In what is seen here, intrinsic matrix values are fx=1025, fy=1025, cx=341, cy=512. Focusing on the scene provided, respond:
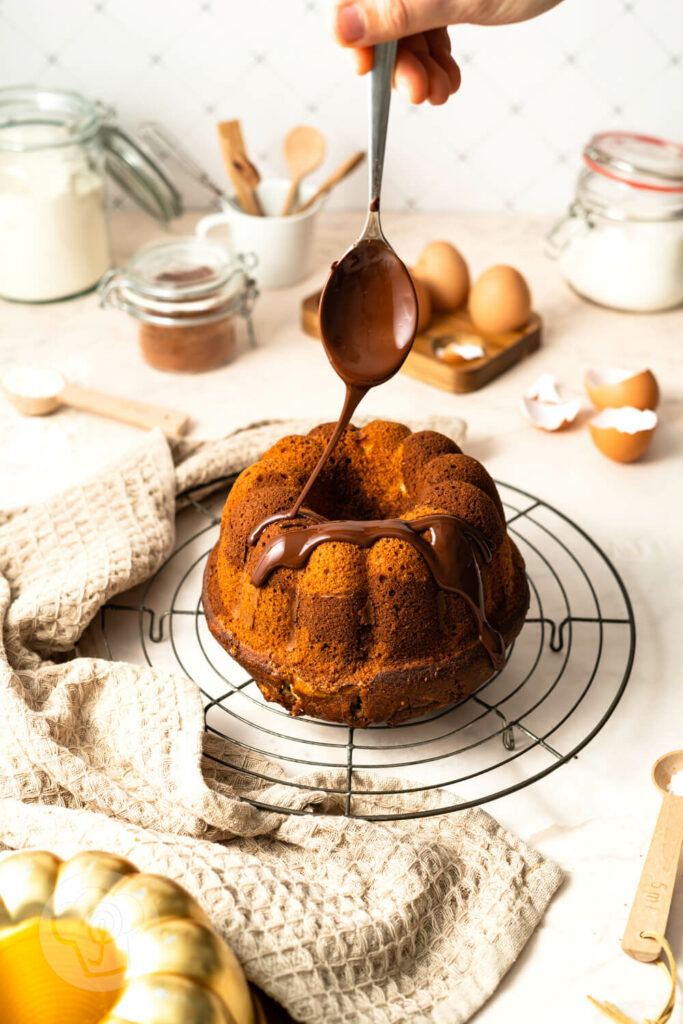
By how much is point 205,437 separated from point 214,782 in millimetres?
871

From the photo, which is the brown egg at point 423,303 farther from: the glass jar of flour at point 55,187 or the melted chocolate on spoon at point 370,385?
the melted chocolate on spoon at point 370,385

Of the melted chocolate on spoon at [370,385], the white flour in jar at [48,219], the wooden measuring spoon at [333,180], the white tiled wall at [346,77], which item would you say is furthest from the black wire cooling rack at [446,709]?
the white tiled wall at [346,77]

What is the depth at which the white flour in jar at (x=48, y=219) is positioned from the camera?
214 centimetres

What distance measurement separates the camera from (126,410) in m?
2.01

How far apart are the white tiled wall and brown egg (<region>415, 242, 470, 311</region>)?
0.50 meters

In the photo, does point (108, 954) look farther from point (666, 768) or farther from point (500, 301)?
point (500, 301)

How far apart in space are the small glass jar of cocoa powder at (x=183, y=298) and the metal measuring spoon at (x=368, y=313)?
0.76m

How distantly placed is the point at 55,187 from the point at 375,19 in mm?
1182

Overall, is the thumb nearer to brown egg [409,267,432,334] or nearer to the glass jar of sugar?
brown egg [409,267,432,334]

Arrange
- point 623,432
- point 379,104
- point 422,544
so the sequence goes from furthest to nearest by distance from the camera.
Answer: point 623,432, point 422,544, point 379,104

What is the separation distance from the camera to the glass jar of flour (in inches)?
84.3

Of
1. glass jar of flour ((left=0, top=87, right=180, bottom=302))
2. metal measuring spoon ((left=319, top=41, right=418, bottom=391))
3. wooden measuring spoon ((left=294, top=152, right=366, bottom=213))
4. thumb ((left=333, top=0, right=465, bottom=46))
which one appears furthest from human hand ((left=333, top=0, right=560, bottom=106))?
glass jar of flour ((left=0, top=87, right=180, bottom=302))

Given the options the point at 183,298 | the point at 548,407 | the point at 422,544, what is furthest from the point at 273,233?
the point at 422,544

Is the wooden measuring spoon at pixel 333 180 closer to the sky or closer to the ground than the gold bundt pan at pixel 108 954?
closer to the sky
